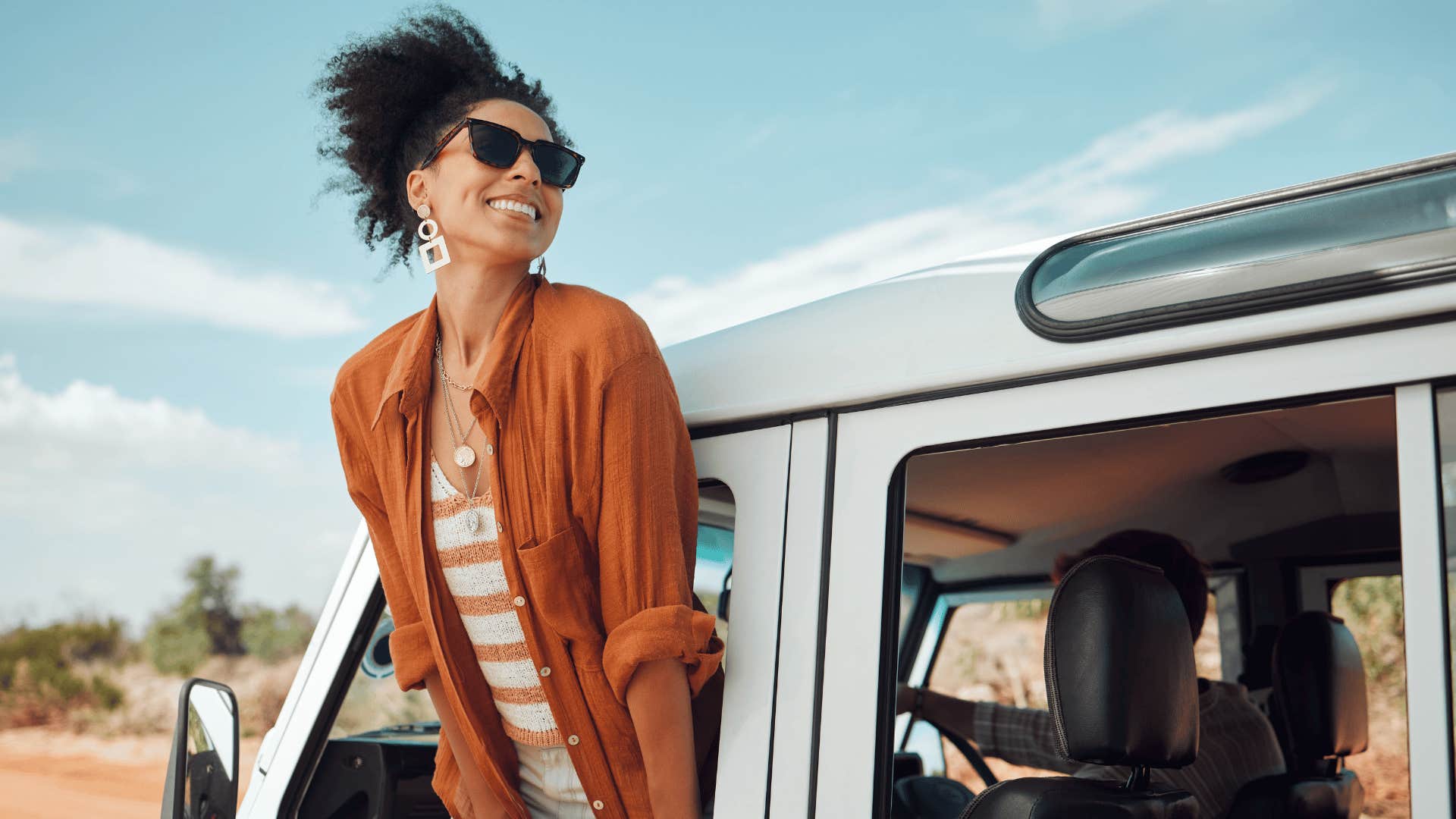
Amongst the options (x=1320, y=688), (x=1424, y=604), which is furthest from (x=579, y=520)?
(x=1320, y=688)

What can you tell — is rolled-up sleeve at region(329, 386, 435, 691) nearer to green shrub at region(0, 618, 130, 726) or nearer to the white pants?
the white pants

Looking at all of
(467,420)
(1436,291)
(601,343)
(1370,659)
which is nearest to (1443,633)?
(1436,291)

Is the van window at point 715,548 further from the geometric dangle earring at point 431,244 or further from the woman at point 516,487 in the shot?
the geometric dangle earring at point 431,244

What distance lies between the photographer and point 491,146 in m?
1.95

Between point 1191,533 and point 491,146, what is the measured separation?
2328 millimetres

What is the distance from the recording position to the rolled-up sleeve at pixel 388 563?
2.04m

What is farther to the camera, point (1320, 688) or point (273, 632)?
point (273, 632)

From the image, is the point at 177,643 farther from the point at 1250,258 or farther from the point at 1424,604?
the point at 1424,604

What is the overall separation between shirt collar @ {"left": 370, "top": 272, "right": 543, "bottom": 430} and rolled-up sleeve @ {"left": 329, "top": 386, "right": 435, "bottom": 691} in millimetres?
106

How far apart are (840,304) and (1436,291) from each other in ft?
2.82

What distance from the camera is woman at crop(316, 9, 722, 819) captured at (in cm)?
176

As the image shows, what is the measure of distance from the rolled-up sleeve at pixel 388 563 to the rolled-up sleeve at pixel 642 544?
1.43 ft

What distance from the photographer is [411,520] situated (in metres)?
1.93

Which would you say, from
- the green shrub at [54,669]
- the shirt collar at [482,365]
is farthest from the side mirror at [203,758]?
the green shrub at [54,669]
